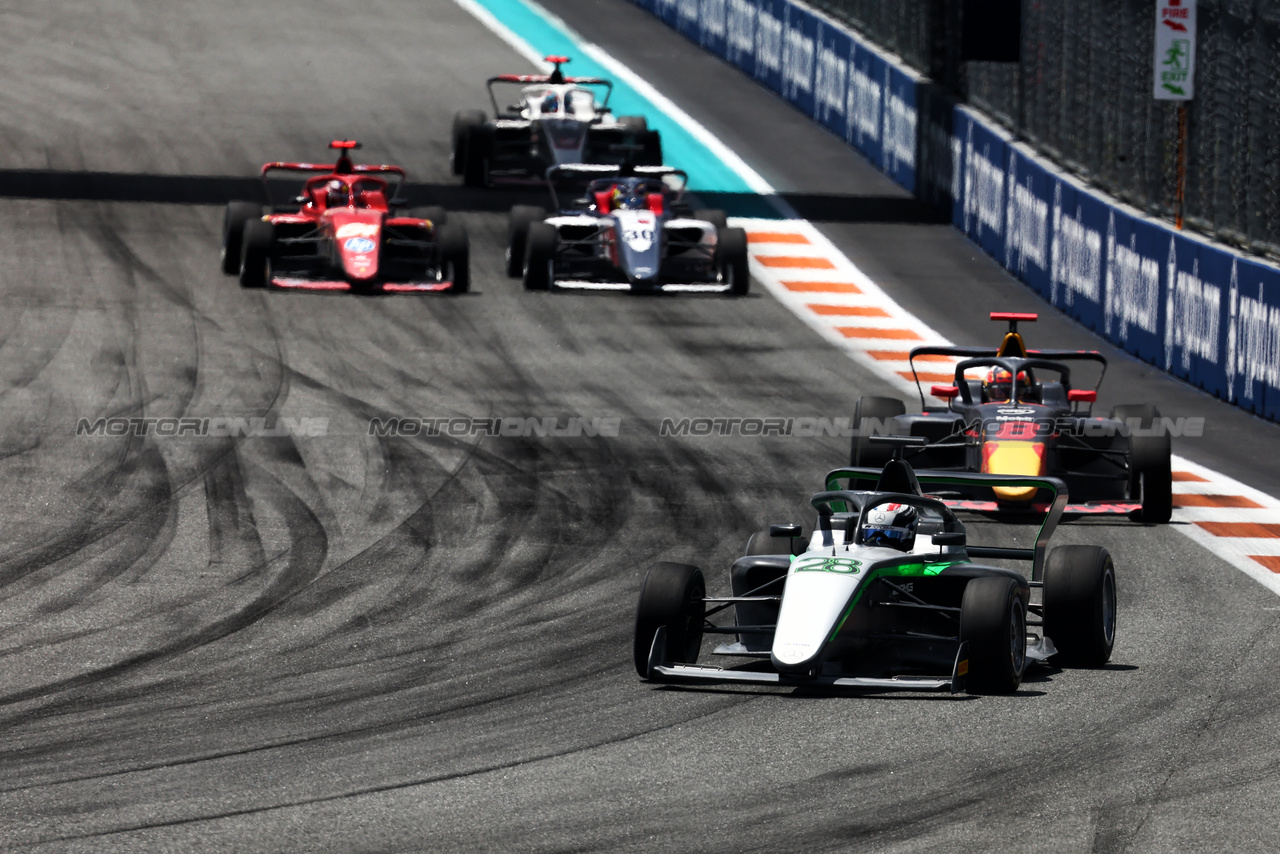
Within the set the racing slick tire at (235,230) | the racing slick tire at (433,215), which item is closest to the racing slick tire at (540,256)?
the racing slick tire at (433,215)

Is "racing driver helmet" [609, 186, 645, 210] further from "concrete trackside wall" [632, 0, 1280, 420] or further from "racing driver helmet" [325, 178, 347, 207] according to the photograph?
"concrete trackside wall" [632, 0, 1280, 420]

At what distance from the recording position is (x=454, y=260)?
24672 mm

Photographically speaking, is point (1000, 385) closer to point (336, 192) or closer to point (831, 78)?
point (336, 192)

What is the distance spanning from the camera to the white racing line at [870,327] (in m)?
15.9

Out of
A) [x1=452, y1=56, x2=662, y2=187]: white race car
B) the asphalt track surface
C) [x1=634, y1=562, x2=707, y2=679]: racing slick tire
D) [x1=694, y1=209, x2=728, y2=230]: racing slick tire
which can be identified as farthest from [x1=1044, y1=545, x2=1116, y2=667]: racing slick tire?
[x1=452, y1=56, x2=662, y2=187]: white race car

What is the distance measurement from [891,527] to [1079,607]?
1144mm

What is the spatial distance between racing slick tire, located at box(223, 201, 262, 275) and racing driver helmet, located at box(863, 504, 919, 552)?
14.9 m

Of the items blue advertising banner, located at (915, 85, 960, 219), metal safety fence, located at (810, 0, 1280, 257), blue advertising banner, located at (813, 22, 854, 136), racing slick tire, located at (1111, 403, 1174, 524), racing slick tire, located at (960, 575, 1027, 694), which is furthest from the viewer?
blue advertising banner, located at (813, 22, 854, 136)

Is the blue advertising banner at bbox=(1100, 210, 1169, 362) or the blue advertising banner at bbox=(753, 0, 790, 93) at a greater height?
the blue advertising banner at bbox=(753, 0, 790, 93)

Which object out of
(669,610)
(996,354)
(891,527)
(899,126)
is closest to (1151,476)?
(996,354)

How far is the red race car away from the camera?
79.6ft

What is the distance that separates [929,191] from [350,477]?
1651cm

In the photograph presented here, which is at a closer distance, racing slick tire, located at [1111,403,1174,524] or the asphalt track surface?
the asphalt track surface

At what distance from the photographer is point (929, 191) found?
31547 millimetres
